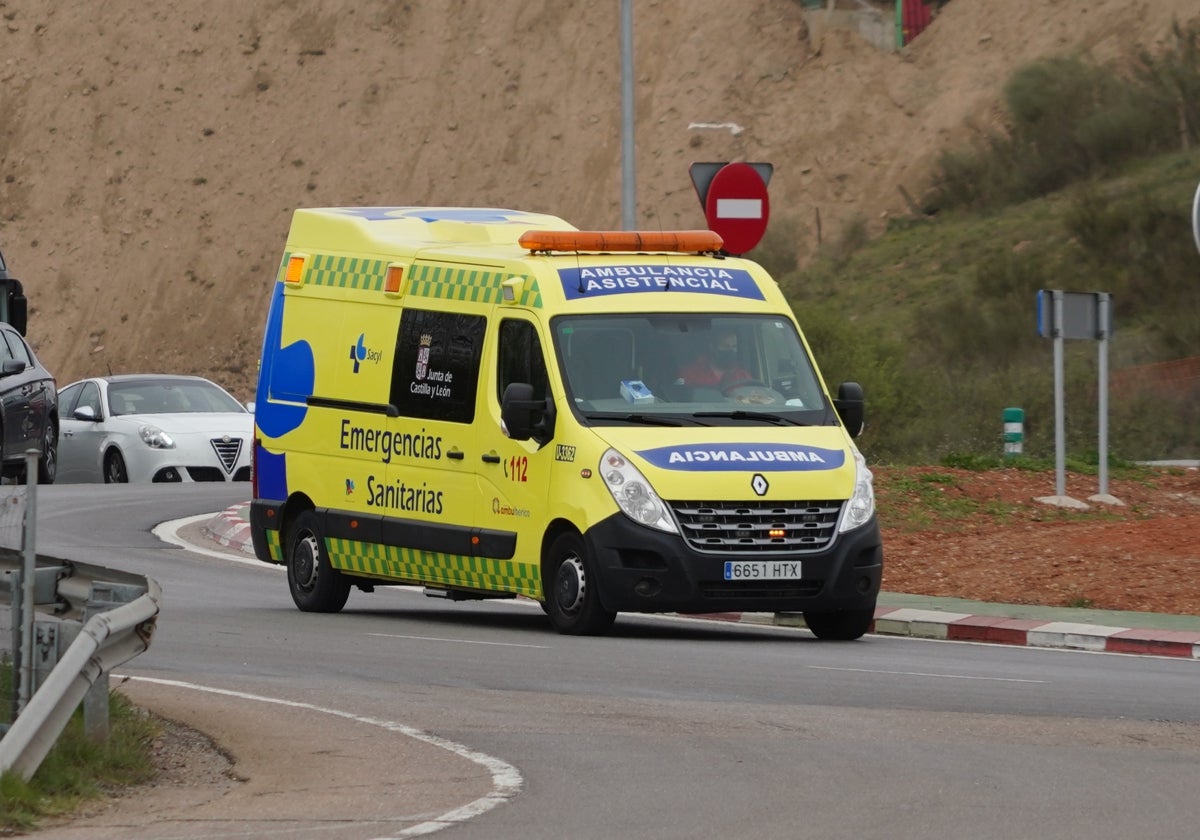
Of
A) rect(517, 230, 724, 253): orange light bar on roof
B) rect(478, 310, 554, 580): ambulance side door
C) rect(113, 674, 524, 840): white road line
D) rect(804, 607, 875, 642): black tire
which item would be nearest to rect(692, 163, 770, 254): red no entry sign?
rect(517, 230, 724, 253): orange light bar on roof

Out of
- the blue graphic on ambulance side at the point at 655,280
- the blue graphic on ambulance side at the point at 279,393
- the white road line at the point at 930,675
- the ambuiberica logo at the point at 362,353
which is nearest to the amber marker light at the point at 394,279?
the ambuiberica logo at the point at 362,353

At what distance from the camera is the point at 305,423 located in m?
16.8

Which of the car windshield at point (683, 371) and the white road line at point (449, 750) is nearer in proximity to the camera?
the white road line at point (449, 750)

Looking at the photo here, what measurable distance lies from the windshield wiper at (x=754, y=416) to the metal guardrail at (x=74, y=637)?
5.61 metres

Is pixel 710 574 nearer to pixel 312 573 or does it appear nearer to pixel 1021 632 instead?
pixel 1021 632

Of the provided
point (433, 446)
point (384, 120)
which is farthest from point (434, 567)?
point (384, 120)

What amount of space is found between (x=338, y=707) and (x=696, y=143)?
47198 millimetres

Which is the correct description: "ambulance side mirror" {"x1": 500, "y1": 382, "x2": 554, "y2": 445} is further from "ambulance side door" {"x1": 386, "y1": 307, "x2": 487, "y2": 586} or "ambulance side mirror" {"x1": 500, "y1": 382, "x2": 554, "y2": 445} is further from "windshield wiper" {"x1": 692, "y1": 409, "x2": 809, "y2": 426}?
"windshield wiper" {"x1": 692, "y1": 409, "x2": 809, "y2": 426}

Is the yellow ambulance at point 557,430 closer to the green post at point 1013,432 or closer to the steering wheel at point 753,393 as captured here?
the steering wheel at point 753,393

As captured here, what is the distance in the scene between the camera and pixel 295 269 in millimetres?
17172

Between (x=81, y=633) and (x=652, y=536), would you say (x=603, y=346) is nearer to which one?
(x=652, y=536)

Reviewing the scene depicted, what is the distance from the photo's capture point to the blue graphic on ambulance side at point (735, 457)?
14.2 metres

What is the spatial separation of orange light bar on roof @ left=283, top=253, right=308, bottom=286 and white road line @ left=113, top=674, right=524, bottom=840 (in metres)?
5.38

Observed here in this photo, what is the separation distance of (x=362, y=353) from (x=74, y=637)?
24.9 feet
